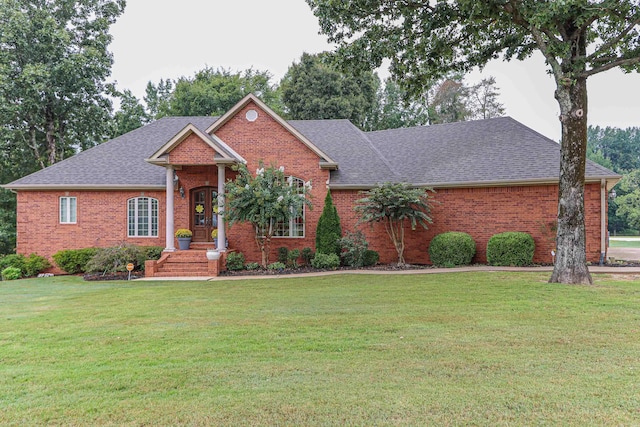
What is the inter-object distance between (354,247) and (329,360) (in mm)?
9074

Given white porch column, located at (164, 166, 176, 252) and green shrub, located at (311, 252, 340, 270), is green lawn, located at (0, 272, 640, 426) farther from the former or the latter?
white porch column, located at (164, 166, 176, 252)

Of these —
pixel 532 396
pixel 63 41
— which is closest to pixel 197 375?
pixel 532 396


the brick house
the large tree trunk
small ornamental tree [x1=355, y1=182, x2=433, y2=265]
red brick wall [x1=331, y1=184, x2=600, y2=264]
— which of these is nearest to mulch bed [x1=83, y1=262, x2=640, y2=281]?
small ornamental tree [x1=355, y1=182, x2=433, y2=265]

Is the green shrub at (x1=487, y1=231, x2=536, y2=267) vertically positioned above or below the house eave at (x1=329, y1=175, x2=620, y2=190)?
below

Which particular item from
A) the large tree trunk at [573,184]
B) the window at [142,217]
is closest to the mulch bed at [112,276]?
the window at [142,217]

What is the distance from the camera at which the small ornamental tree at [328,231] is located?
13758mm

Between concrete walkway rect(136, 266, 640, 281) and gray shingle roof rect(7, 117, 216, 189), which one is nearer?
concrete walkway rect(136, 266, 640, 281)

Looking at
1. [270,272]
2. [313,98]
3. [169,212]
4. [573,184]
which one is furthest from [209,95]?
[573,184]

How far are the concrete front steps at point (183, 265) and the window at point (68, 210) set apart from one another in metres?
4.75

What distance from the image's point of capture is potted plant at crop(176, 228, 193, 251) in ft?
46.9

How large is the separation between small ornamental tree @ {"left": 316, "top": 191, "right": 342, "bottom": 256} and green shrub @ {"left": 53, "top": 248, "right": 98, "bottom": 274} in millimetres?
8520

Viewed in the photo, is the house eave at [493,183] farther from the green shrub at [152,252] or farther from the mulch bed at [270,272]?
the green shrub at [152,252]

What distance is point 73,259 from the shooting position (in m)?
13.9

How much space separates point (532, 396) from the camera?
11.1 feet
